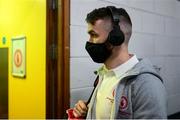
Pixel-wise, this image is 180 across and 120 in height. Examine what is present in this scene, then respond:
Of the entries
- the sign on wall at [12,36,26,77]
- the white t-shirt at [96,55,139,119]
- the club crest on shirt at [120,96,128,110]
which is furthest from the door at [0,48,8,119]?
the club crest on shirt at [120,96,128,110]

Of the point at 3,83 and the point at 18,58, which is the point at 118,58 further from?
the point at 3,83

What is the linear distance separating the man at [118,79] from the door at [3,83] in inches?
67.1

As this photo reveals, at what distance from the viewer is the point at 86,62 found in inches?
78.5

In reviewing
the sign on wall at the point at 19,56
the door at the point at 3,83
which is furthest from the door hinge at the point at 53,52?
the door at the point at 3,83

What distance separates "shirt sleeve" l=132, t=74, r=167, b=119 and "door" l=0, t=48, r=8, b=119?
6.74 ft

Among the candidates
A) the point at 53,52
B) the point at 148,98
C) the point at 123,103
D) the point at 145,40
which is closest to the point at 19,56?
the point at 53,52

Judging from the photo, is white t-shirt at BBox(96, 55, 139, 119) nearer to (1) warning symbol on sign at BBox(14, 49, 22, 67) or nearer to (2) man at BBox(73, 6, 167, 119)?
(2) man at BBox(73, 6, 167, 119)

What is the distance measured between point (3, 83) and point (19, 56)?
0.50 meters

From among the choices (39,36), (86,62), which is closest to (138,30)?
(86,62)

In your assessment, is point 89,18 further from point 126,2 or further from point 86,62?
point 126,2

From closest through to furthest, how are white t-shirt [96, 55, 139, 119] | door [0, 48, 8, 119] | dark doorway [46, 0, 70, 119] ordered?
white t-shirt [96, 55, 139, 119] < dark doorway [46, 0, 70, 119] < door [0, 48, 8, 119]

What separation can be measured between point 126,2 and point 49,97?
1052 mm

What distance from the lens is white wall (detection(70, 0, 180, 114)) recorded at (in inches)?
75.9

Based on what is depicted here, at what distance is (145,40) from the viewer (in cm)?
246
